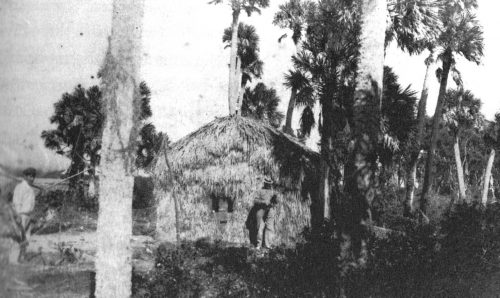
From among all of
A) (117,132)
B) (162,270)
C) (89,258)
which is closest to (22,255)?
(117,132)

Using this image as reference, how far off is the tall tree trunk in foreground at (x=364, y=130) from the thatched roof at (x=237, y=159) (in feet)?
20.5

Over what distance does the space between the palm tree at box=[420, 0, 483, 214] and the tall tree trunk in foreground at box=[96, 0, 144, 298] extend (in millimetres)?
19844

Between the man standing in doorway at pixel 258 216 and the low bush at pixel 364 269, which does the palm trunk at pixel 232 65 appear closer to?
the man standing in doorway at pixel 258 216

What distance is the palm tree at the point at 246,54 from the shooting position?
2884cm

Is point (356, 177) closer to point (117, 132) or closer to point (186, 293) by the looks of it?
point (186, 293)

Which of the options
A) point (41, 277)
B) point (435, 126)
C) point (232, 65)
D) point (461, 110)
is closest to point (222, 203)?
point (232, 65)

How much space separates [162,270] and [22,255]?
3625 millimetres

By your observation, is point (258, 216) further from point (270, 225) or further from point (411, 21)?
point (411, 21)

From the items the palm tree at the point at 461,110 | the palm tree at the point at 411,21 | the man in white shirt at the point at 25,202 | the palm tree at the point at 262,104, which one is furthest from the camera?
the palm tree at the point at 461,110

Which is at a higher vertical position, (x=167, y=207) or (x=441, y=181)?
(x=441, y=181)

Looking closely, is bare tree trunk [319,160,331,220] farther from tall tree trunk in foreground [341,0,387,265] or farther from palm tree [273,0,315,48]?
palm tree [273,0,315,48]

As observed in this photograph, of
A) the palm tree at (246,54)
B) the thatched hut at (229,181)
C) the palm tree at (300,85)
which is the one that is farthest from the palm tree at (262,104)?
Answer: the thatched hut at (229,181)

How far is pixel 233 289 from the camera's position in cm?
716

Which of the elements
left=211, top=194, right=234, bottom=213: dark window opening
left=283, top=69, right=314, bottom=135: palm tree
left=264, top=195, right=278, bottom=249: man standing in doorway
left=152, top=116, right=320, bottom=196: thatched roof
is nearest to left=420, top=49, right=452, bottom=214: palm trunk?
left=283, top=69, right=314, bottom=135: palm tree
